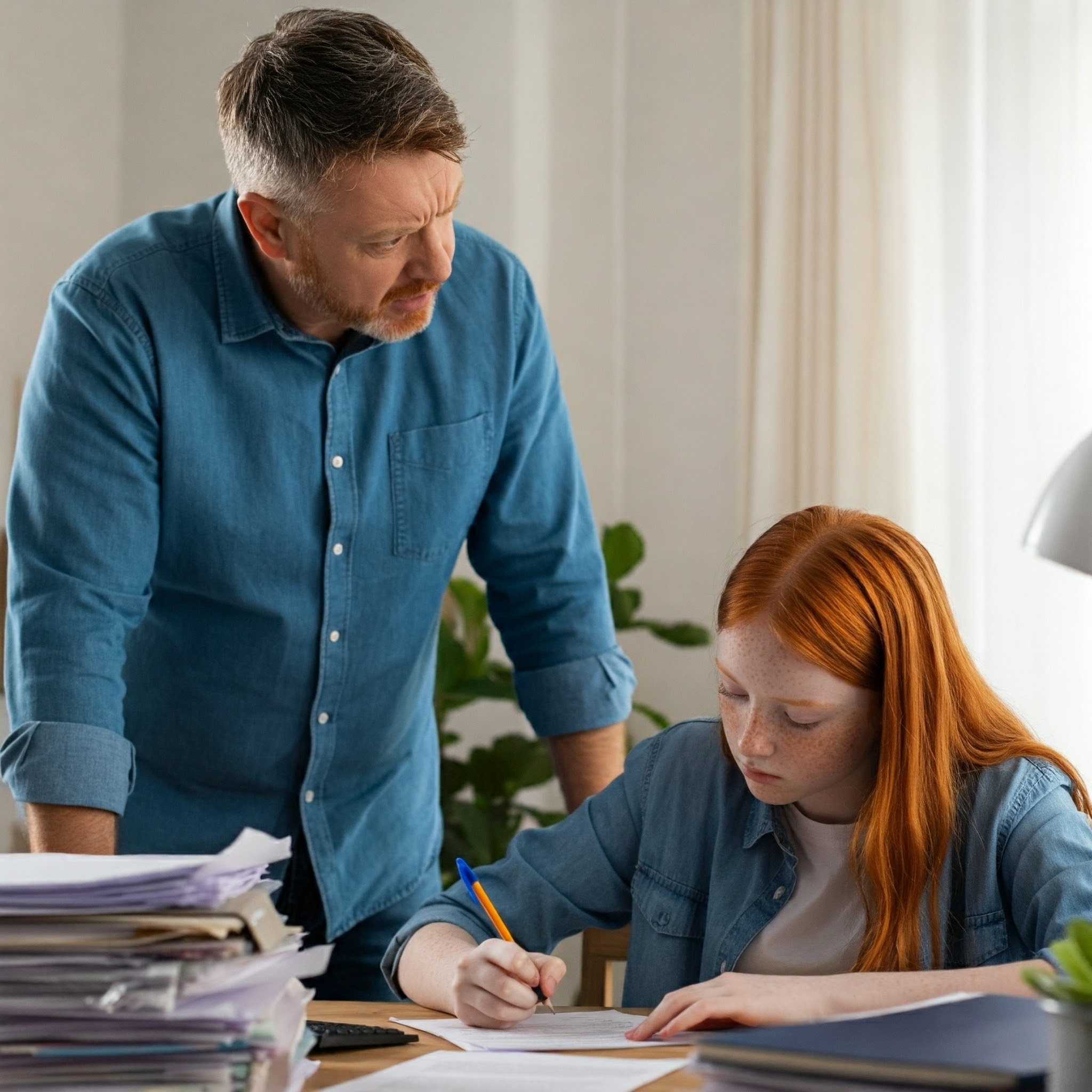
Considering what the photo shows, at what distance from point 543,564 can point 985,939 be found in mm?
698

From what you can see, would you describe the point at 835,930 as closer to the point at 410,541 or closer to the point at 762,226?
the point at 410,541

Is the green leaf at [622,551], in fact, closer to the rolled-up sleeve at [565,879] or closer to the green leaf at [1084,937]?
the rolled-up sleeve at [565,879]

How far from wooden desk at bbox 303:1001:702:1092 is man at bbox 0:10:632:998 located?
0.30 metres

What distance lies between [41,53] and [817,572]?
204 centimetres

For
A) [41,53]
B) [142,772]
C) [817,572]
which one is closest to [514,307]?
[817,572]

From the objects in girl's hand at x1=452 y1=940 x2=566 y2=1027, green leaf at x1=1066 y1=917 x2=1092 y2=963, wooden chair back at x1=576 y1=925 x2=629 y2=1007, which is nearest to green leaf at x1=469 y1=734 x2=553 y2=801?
wooden chair back at x1=576 y1=925 x2=629 y2=1007

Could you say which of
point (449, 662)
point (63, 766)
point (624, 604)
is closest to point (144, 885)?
point (63, 766)

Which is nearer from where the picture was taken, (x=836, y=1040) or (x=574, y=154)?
(x=836, y=1040)

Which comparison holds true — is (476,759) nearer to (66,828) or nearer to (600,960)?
(600,960)

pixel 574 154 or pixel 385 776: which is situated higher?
pixel 574 154

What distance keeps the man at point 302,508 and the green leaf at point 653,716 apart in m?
1.33

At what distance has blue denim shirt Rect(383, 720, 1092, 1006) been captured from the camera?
4.31 feet

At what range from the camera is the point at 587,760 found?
1763mm

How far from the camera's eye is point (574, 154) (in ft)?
11.4
